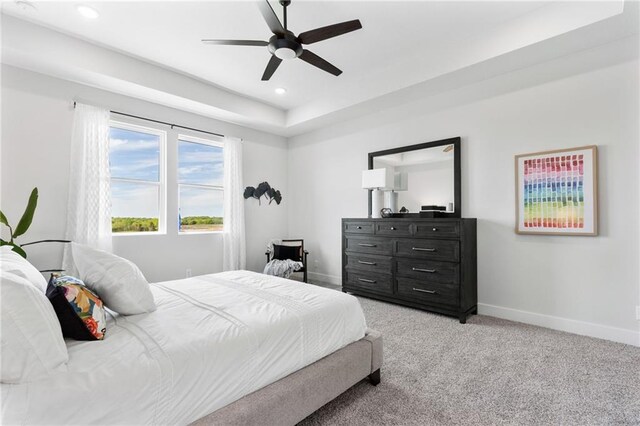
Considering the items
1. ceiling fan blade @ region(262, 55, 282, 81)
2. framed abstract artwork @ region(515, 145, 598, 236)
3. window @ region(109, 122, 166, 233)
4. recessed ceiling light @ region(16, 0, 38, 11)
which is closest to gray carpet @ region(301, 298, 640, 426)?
framed abstract artwork @ region(515, 145, 598, 236)

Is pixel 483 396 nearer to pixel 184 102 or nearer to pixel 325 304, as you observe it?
pixel 325 304

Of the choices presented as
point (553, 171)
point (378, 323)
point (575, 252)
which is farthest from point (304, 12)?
point (575, 252)

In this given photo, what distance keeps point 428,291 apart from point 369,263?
0.84m

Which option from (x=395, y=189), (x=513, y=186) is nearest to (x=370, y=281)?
(x=395, y=189)

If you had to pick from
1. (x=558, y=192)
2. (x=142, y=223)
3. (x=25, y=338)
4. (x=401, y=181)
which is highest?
(x=401, y=181)

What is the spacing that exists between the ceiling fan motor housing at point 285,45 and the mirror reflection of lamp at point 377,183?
1.99 meters

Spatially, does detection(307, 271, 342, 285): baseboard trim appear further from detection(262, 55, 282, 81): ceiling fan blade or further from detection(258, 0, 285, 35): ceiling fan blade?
detection(258, 0, 285, 35): ceiling fan blade

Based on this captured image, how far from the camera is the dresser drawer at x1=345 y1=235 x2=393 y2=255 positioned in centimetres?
380

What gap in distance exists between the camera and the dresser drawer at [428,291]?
10.6 feet

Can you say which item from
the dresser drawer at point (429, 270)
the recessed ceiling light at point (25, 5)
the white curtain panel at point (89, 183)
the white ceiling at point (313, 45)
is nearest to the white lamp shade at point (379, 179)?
the white ceiling at point (313, 45)

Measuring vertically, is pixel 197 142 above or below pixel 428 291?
above

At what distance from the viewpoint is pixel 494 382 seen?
2043 millimetres

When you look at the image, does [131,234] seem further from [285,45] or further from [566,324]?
[566,324]

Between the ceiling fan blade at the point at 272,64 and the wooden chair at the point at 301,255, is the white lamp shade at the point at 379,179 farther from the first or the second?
the ceiling fan blade at the point at 272,64
